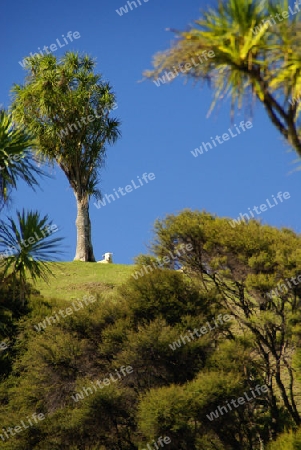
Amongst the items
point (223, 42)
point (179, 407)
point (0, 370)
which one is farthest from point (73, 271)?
point (223, 42)

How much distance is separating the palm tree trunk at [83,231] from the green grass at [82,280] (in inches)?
67.5

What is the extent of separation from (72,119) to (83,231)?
8.03 m

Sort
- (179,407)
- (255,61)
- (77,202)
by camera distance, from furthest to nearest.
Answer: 1. (77,202)
2. (179,407)
3. (255,61)

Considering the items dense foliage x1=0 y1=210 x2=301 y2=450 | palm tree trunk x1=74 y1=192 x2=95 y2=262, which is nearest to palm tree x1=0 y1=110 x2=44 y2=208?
dense foliage x1=0 y1=210 x2=301 y2=450

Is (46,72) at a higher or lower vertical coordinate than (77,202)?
higher

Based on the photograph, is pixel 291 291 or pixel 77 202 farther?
pixel 77 202

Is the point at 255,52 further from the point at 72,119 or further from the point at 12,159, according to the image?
the point at 72,119

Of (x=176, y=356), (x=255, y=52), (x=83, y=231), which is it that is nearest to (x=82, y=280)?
(x=83, y=231)

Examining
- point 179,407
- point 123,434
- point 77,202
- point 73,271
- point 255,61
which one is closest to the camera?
point 255,61

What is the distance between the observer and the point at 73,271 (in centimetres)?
4362

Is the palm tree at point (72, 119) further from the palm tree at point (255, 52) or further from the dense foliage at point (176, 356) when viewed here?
the palm tree at point (255, 52)

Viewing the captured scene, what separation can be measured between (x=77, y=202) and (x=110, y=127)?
237 inches

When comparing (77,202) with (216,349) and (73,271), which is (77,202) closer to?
(73,271)

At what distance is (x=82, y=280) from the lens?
134ft
